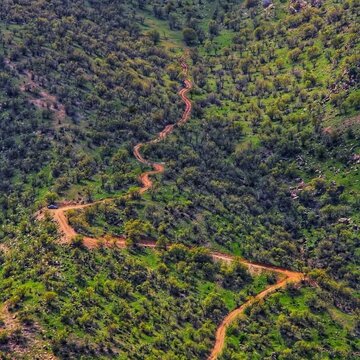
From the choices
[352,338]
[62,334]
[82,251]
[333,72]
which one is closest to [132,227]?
[82,251]

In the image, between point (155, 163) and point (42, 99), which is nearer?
point (155, 163)

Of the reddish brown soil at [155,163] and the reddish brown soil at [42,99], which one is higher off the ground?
the reddish brown soil at [42,99]

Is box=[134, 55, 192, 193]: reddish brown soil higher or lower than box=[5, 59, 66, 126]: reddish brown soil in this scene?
lower

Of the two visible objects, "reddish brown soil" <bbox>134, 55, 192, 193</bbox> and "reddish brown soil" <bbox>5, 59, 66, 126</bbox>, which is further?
"reddish brown soil" <bbox>5, 59, 66, 126</bbox>

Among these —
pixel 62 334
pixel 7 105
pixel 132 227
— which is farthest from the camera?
pixel 7 105

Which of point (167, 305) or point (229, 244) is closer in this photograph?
point (167, 305)

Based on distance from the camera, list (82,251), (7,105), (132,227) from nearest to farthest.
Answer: (82,251) → (132,227) → (7,105)

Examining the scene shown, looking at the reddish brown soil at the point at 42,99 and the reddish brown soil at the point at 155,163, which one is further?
the reddish brown soil at the point at 42,99

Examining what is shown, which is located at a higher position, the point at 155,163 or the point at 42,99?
the point at 42,99

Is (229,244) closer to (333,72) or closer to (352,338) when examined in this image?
(352,338)

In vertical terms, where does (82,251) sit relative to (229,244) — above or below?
above

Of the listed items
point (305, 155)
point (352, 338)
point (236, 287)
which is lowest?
point (352, 338)
